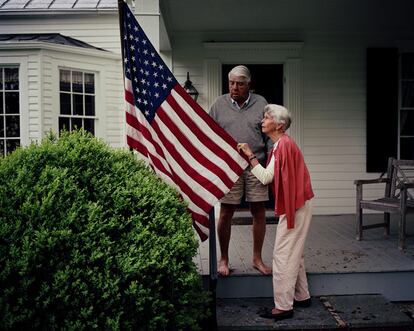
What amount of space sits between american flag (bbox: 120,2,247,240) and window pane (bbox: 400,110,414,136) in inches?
184

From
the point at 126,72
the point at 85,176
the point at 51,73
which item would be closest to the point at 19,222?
the point at 85,176

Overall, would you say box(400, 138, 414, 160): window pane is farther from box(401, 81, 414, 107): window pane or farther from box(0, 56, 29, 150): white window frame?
box(0, 56, 29, 150): white window frame

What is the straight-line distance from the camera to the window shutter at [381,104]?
712 centimetres

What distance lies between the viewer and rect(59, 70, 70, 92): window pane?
25.0 feet

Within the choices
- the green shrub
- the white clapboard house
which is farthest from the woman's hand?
the white clapboard house

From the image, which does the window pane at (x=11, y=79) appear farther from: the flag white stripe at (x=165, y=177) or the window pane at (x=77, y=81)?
the flag white stripe at (x=165, y=177)

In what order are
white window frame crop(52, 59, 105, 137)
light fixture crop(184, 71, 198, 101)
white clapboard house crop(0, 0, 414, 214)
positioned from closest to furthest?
1. light fixture crop(184, 71, 198, 101)
2. white clapboard house crop(0, 0, 414, 214)
3. white window frame crop(52, 59, 105, 137)

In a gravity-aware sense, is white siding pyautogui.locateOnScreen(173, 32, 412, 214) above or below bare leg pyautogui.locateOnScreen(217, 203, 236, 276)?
above

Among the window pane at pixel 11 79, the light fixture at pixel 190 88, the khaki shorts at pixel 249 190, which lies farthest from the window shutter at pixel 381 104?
the window pane at pixel 11 79

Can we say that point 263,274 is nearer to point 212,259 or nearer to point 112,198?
point 212,259

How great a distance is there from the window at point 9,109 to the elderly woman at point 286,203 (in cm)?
544

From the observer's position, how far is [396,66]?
713 cm

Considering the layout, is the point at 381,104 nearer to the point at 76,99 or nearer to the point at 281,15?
the point at 281,15

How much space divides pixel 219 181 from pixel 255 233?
669 mm
